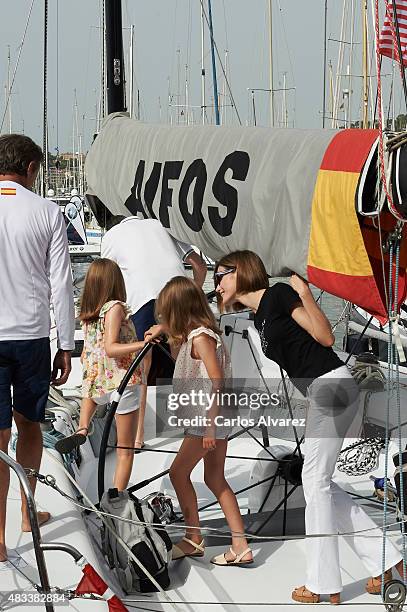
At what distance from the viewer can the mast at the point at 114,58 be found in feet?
21.0

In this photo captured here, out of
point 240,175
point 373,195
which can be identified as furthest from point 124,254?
point 373,195

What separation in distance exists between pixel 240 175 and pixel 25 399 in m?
1.31

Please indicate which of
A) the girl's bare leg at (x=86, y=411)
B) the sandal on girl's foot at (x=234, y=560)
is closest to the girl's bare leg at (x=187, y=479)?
the sandal on girl's foot at (x=234, y=560)

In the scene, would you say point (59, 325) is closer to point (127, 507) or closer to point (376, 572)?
point (127, 507)

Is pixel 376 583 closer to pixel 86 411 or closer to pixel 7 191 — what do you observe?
pixel 86 411

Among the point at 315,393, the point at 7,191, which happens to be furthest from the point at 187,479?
the point at 7,191

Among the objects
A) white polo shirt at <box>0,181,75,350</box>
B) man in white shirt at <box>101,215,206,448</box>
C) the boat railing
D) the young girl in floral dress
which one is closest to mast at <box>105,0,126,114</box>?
man in white shirt at <box>101,215,206,448</box>

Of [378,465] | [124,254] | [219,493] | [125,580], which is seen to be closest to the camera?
[125,580]

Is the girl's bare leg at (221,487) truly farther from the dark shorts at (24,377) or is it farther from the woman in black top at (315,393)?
the dark shorts at (24,377)

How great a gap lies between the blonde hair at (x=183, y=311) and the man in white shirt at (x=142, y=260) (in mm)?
1376

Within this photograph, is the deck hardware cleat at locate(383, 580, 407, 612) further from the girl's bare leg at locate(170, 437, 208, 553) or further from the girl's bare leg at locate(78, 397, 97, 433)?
the girl's bare leg at locate(78, 397, 97, 433)

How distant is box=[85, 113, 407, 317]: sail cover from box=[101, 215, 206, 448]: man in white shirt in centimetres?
26

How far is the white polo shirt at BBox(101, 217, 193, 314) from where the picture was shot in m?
5.25

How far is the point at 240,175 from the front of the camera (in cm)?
392
